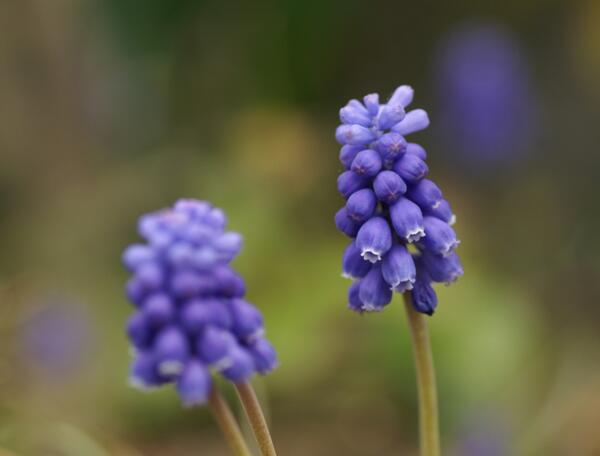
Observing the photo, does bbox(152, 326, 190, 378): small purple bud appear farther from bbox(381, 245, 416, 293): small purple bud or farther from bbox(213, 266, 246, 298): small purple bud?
bbox(381, 245, 416, 293): small purple bud

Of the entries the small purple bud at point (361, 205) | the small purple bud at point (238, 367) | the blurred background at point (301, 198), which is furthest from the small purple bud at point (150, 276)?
the blurred background at point (301, 198)

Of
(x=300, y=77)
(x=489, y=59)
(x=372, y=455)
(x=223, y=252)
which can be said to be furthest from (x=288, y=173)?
(x=223, y=252)

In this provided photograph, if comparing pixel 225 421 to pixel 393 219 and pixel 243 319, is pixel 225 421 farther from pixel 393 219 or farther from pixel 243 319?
pixel 393 219

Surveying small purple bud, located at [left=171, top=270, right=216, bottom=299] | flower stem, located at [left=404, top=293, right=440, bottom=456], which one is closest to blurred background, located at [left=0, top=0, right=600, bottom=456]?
flower stem, located at [left=404, top=293, right=440, bottom=456]

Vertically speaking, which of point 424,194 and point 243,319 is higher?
point 424,194

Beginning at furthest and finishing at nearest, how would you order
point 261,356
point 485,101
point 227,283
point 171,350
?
point 485,101 → point 261,356 → point 227,283 → point 171,350

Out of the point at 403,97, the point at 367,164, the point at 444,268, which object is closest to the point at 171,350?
the point at 367,164

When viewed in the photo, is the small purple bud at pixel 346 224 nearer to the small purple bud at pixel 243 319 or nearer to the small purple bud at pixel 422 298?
the small purple bud at pixel 422 298
